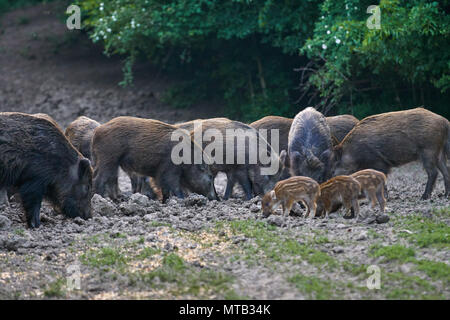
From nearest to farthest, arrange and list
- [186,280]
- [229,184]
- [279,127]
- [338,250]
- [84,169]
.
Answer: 1. [186,280]
2. [338,250]
3. [84,169]
4. [229,184]
5. [279,127]

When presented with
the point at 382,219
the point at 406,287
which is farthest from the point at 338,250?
the point at 382,219

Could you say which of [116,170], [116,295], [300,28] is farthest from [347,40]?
[116,295]

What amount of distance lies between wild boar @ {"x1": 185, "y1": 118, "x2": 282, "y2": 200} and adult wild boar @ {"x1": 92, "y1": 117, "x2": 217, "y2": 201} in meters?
0.72

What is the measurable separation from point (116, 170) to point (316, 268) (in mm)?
4639

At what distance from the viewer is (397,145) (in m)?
9.44

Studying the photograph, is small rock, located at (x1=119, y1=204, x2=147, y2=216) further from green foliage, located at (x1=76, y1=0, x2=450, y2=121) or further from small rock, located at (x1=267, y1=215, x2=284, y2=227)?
green foliage, located at (x1=76, y1=0, x2=450, y2=121)

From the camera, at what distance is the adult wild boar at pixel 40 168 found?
7902 millimetres

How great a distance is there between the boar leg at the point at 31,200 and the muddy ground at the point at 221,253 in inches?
7.4

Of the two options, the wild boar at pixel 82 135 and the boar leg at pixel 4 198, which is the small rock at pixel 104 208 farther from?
the wild boar at pixel 82 135

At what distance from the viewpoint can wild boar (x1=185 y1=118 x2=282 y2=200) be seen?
10438 millimetres

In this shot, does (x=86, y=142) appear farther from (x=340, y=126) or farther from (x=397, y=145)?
(x=397, y=145)

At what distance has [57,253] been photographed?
6.62 metres

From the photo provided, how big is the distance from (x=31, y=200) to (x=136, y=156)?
208cm

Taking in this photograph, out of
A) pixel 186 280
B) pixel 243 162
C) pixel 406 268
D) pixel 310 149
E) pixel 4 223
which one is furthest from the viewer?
pixel 243 162
